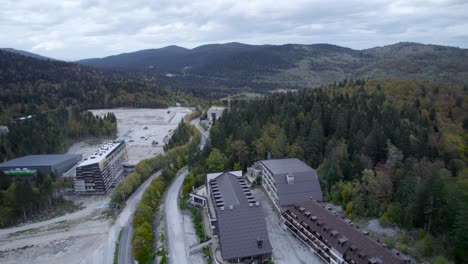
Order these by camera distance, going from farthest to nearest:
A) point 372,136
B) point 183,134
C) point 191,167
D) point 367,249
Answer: point 183,134 < point 191,167 < point 372,136 < point 367,249

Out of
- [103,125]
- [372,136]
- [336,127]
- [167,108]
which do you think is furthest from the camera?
[167,108]

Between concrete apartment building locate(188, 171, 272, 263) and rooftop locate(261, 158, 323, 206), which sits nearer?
concrete apartment building locate(188, 171, 272, 263)

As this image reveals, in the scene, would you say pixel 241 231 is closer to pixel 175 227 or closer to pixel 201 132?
pixel 175 227

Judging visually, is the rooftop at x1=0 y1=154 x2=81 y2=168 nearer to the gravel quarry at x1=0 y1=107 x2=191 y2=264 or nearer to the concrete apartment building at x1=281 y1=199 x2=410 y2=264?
the gravel quarry at x1=0 y1=107 x2=191 y2=264

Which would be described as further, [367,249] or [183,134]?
[183,134]

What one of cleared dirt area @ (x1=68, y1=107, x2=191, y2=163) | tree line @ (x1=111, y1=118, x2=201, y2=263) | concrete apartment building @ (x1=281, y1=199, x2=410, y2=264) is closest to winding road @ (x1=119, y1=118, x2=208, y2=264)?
tree line @ (x1=111, y1=118, x2=201, y2=263)

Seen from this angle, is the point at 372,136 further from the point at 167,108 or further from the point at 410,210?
the point at 167,108

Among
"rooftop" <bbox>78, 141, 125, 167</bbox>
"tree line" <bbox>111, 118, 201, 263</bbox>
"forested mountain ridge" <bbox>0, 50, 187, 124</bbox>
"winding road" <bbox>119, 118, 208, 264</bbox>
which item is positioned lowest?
"winding road" <bbox>119, 118, 208, 264</bbox>

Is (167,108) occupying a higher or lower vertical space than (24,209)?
higher

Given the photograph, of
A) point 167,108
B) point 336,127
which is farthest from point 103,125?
point 336,127
